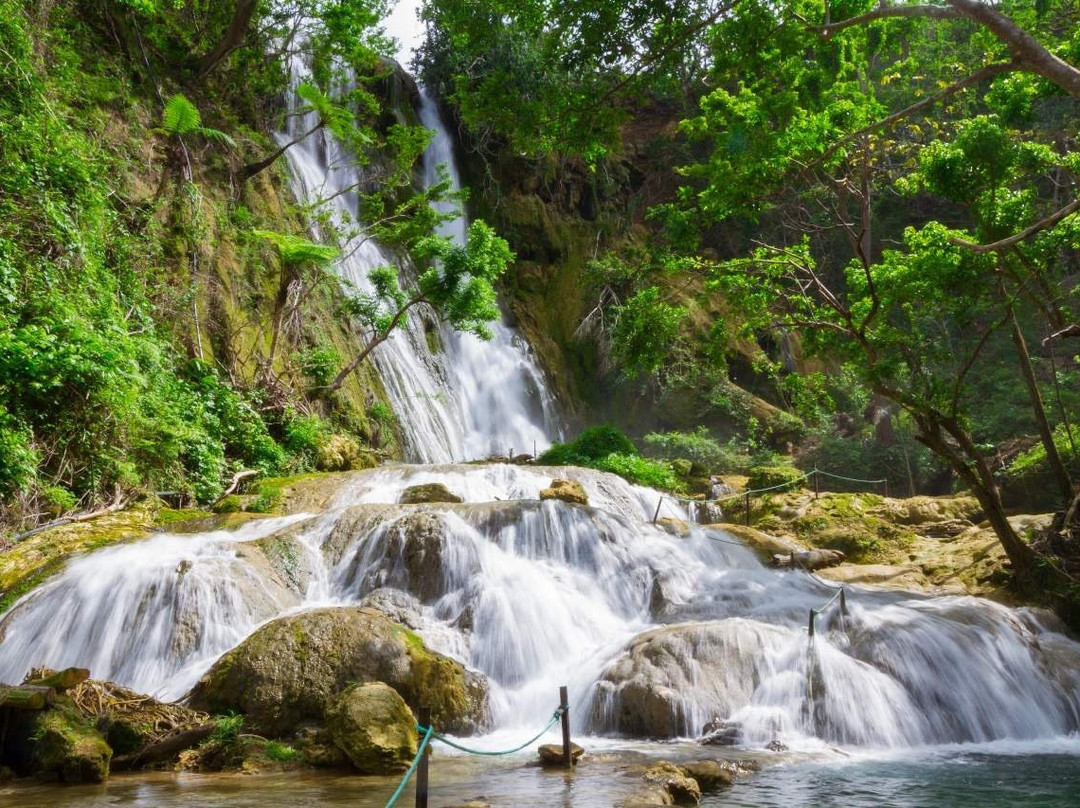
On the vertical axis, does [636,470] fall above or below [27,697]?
above

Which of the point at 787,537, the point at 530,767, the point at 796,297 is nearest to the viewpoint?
the point at 530,767

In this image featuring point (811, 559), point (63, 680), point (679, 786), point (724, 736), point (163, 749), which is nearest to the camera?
point (679, 786)

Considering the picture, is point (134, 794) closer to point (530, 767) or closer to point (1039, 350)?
point (530, 767)

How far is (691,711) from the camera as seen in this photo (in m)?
7.02

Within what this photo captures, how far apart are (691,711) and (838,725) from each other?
4.55 ft

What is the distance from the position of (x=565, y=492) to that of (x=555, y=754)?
21.7ft

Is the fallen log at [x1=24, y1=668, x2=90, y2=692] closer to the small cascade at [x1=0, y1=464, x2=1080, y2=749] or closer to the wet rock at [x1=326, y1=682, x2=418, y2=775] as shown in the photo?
the small cascade at [x1=0, y1=464, x2=1080, y2=749]

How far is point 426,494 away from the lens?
1202cm

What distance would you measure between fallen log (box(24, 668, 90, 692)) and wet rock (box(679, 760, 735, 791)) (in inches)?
181

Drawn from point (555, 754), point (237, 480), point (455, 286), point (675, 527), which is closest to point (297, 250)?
point (455, 286)

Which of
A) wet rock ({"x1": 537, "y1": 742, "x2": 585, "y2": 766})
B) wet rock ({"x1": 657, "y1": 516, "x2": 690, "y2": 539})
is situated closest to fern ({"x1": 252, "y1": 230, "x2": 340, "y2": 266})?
wet rock ({"x1": 657, "y1": 516, "x2": 690, "y2": 539})

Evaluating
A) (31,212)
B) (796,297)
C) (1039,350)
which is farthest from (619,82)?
(1039,350)

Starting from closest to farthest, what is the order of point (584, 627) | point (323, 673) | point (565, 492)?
point (323, 673) < point (584, 627) < point (565, 492)

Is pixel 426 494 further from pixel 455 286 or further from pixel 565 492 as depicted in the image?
pixel 455 286
